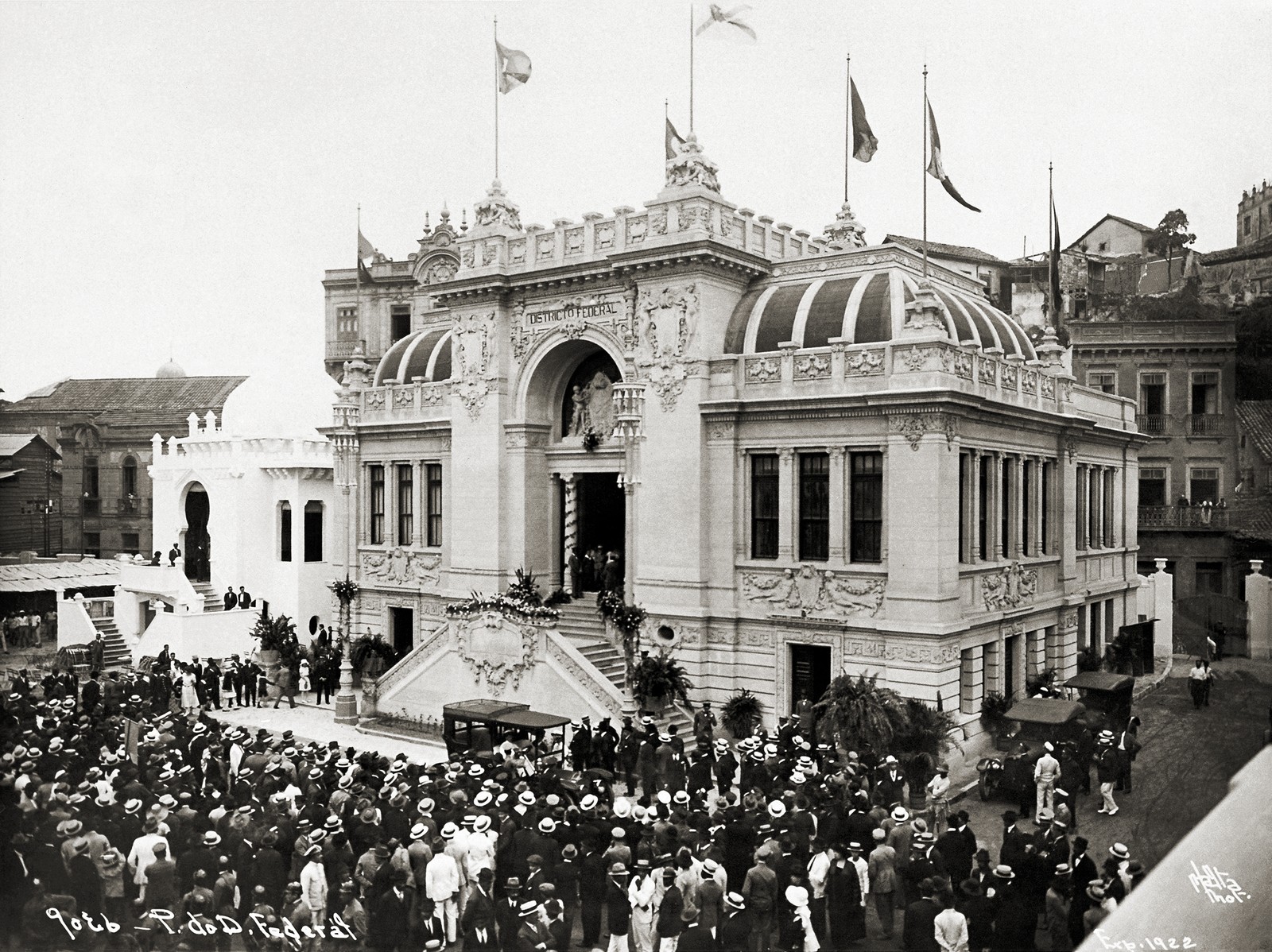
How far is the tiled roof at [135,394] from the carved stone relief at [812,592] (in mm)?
19208

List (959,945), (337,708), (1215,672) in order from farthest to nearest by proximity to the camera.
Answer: (337,708), (1215,672), (959,945)

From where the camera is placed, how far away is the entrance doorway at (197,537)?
49.1 m

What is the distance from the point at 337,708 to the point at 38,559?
59.6 ft

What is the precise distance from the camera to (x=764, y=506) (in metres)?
30.3

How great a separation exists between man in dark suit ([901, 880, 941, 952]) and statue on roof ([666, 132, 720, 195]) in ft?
69.7

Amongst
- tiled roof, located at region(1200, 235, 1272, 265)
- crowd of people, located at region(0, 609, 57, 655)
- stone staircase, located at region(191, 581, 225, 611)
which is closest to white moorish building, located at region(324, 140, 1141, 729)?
tiled roof, located at region(1200, 235, 1272, 265)

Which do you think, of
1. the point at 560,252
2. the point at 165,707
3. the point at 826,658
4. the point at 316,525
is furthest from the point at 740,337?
the point at 316,525

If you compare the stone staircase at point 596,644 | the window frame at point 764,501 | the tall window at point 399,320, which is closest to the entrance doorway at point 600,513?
the stone staircase at point 596,644

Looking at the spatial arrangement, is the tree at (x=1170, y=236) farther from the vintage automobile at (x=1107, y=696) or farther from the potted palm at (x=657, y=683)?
the potted palm at (x=657, y=683)

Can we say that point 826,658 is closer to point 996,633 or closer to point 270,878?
point 996,633

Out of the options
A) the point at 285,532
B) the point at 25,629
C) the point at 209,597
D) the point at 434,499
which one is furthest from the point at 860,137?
the point at 25,629

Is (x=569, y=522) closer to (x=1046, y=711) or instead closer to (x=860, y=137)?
(x=860, y=137)

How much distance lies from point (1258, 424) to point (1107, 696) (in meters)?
8.68

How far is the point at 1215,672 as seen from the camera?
22.5 metres
